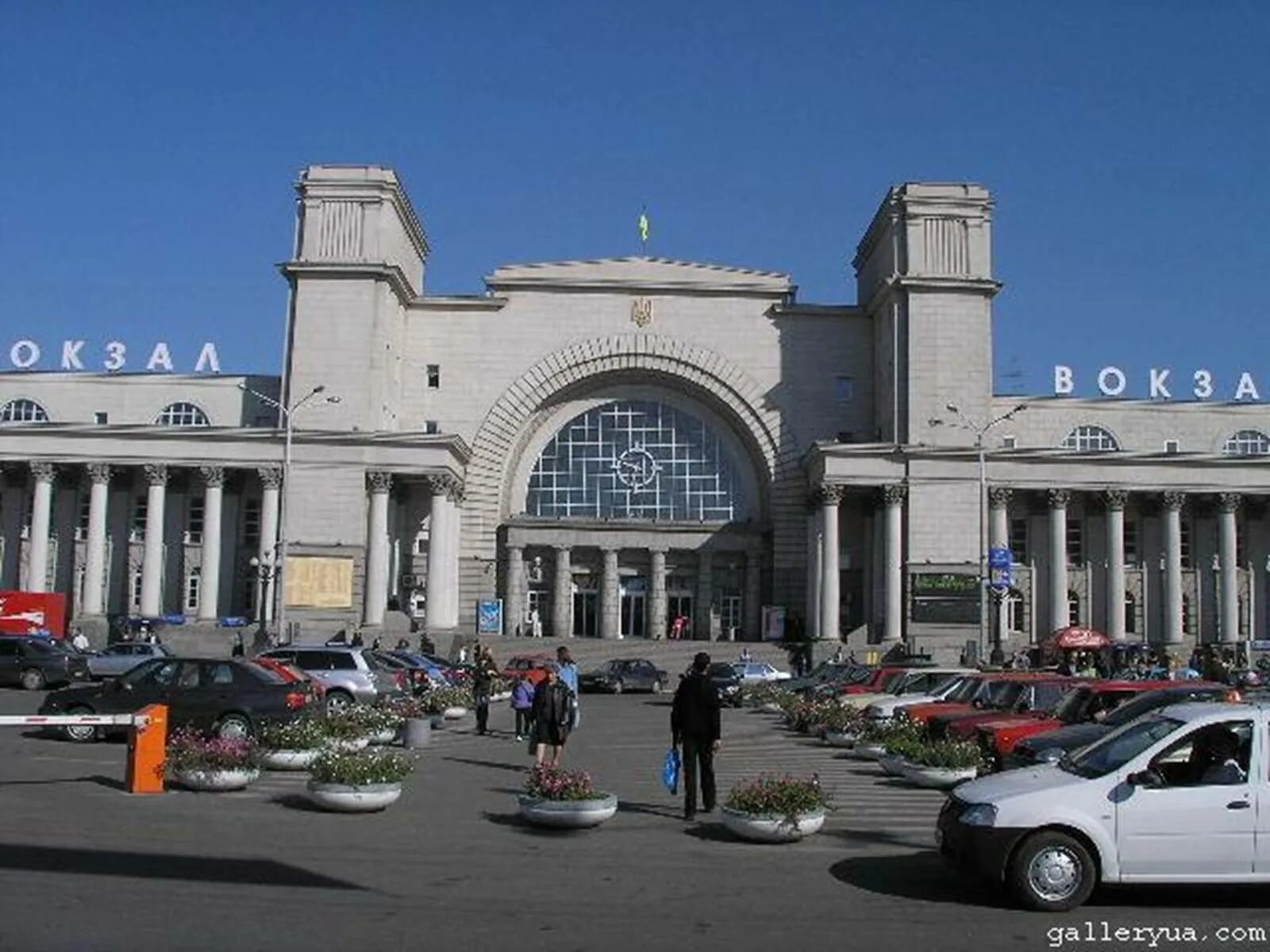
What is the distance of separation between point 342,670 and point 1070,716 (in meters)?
17.6

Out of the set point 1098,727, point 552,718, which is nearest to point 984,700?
point 1098,727

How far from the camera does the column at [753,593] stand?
7344cm

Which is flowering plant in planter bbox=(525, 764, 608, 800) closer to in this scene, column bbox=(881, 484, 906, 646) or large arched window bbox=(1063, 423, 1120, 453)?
column bbox=(881, 484, 906, 646)

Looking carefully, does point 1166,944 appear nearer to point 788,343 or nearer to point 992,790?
point 992,790

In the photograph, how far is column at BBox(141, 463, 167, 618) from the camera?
215ft

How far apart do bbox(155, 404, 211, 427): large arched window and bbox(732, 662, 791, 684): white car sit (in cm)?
3691

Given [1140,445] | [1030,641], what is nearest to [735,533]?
[1030,641]

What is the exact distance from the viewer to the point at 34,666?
41438 mm

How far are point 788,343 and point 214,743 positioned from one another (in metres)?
59.5

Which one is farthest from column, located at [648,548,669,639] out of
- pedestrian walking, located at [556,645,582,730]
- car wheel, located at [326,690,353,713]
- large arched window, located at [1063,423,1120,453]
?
pedestrian walking, located at [556,645,582,730]

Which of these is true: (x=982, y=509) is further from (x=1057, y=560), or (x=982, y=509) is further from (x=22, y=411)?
(x=22, y=411)

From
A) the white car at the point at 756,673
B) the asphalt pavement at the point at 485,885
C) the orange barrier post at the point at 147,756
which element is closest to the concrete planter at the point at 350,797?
the asphalt pavement at the point at 485,885

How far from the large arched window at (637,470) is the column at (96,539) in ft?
71.2

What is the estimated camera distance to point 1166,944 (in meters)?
9.86
